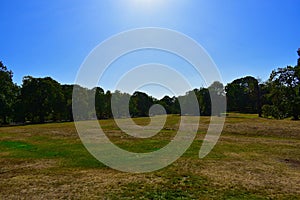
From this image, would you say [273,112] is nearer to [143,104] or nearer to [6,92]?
[143,104]

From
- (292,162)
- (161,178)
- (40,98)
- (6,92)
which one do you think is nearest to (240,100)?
(40,98)

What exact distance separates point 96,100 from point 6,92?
2687 centimetres

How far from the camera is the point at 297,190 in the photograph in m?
9.88

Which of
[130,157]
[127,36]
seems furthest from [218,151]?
[127,36]

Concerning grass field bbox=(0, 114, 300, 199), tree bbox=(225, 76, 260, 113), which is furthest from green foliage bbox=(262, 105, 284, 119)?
grass field bbox=(0, 114, 300, 199)

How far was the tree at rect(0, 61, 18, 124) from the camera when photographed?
6268 cm

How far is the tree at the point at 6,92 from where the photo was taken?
62681 mm

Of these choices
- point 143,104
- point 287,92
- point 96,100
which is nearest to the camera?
point 287,92

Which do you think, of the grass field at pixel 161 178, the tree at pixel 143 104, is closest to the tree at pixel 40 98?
the tree at pixel 143 104

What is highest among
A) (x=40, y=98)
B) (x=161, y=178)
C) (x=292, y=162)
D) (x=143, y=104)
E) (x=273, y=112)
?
(x=40, y=98)

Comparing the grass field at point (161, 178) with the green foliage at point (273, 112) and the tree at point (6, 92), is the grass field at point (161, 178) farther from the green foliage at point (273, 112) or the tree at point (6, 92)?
the tree at point (6, 92)

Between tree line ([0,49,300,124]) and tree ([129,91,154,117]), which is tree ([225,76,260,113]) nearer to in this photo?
tree line ([0,49,300,124])

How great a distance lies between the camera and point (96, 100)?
83.2 meters

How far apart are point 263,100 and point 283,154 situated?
76.1 metres
